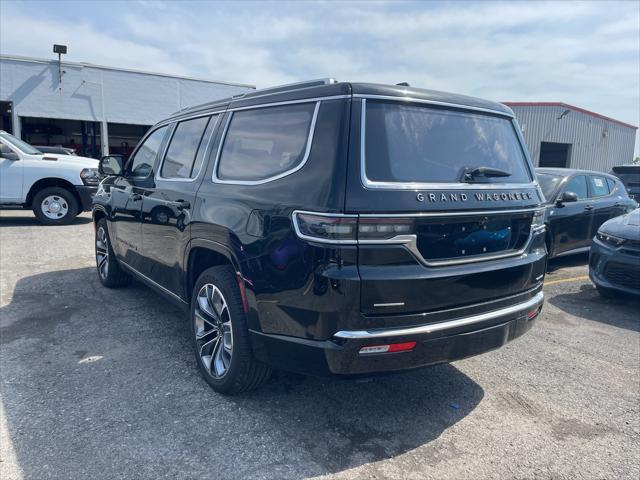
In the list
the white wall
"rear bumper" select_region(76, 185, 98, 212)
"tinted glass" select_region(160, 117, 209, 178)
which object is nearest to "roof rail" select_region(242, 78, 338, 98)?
"tinted glass" select_region(160, 117, 209, 178)

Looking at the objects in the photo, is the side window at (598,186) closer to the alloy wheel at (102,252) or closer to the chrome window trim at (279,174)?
the chrome window trim at (279,174)

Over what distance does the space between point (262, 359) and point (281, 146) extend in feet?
4.14

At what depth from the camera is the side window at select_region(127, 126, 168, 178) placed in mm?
Result: 4473

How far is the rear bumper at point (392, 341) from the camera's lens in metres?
2.40

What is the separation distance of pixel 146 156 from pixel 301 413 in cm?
299

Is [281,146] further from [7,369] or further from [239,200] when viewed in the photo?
[7,369]

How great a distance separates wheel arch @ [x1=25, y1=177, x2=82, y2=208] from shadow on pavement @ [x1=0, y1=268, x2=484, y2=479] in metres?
6.49

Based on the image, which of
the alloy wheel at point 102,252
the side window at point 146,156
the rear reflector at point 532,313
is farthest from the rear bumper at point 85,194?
the rear reflector at point 532,313

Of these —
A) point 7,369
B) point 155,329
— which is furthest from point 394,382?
A: point 7,369

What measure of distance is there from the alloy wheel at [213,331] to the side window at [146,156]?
1682 millimetres

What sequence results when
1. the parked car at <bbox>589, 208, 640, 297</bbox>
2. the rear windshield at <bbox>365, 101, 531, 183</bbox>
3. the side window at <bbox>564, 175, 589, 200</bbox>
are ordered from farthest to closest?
the side window at <bbox>564, 175, 589, 200</bbox> → the parked car at <bbox>589, 208, 640, 297</bbox> → the rear windshield at <bbox>365, 101, 531, 183</bbox>

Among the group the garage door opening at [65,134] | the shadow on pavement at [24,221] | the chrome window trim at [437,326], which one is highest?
the garage door opening at [65,134]

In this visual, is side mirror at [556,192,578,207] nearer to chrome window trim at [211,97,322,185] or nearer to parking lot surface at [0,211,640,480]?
parking lot surface at [0,211,640,480]

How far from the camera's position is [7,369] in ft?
11.7
